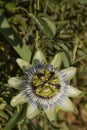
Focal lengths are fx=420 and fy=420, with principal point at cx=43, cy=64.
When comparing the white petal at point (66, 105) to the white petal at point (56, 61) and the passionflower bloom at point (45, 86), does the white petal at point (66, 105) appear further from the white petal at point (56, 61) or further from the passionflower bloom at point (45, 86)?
the white petal at point (56, 61)

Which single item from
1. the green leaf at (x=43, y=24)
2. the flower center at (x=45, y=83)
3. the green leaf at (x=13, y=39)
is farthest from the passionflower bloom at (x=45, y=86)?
the green leaf at (x=13, y=39)

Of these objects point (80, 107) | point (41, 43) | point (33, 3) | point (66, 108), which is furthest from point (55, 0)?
point (80, 107)

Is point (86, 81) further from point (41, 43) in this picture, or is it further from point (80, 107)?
point (41, 43)

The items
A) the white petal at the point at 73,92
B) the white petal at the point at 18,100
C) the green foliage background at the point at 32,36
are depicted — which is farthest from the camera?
the green foliage background at the point at 32,36

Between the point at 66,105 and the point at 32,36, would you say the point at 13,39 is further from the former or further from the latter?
the point at 66,105

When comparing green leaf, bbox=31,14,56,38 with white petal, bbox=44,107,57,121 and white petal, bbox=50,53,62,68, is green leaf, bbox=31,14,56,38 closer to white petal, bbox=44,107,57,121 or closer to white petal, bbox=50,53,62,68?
white petal, bbox=50,53,62,68

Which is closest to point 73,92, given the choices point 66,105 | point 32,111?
point 66,105
